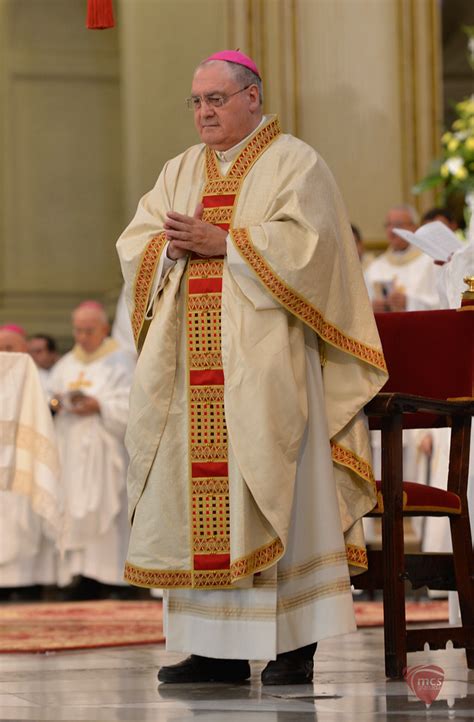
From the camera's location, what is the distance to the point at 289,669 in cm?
477

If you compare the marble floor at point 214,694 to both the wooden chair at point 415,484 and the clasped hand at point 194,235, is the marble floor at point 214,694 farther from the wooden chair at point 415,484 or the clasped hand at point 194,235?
the clasped hand at point 194,235

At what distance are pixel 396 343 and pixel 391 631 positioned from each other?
108 cm

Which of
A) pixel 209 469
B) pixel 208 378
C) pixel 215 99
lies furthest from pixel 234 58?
pixel 209 469

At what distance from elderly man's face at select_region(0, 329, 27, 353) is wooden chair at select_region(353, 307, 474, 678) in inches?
166

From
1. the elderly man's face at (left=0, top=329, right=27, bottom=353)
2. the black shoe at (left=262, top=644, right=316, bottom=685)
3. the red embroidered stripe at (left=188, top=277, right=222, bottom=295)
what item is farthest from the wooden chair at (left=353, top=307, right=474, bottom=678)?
the elderly man's face at (left=0, top=329, right=27, bottom=353)

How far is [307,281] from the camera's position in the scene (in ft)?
15.7

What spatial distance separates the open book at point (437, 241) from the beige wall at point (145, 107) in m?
4.12

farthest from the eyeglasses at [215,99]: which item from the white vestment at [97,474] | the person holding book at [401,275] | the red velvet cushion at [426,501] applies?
the white vestment at [97,474]

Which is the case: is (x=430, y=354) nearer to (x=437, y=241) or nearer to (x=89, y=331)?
(x=437, y=241)

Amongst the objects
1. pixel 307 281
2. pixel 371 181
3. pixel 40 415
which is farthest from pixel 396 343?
pixel 371 181

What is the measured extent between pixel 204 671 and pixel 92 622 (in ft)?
9.24

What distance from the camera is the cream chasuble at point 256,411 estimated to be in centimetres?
470

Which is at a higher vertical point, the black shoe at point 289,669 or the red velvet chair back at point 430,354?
the red velvet chair back at point 430,354

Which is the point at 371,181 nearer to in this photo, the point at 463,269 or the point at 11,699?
the point at 463,269
